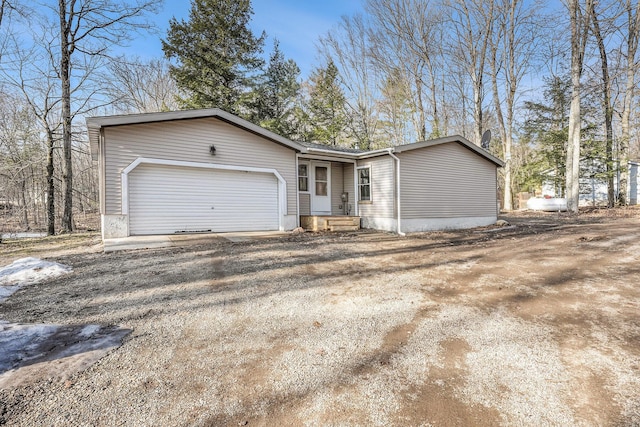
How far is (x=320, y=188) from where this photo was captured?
12.1 meters

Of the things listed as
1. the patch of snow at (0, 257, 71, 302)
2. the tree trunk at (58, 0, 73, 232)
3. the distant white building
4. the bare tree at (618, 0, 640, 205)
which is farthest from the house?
the distant white building

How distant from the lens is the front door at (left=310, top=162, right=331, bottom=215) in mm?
11852

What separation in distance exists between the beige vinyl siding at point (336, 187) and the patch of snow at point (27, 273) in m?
8.71

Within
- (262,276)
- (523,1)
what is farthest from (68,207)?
(523,1)

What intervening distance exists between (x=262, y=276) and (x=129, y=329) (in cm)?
206

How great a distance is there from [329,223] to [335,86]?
602 inches

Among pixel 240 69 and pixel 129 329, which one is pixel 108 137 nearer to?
pixel 129 329

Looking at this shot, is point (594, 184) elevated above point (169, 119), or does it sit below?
below

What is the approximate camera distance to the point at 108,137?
774 centimetres

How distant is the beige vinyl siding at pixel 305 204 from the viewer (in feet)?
38.1

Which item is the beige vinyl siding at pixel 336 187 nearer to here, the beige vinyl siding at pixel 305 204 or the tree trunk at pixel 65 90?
the beige vinyl siding at pixel 305 204

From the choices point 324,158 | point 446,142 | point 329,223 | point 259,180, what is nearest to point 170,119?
point 259,180

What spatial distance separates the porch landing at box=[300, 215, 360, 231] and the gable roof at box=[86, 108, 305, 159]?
237 centimetres

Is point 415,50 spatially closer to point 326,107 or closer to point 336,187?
point 326,107
